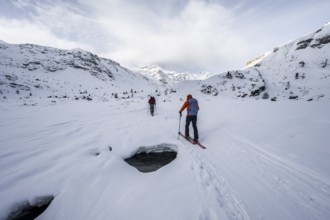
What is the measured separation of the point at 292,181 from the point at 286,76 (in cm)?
3871

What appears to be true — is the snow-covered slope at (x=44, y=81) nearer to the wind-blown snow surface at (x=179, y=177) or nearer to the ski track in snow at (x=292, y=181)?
the wind-blown snow surface at (x=179, y=177)

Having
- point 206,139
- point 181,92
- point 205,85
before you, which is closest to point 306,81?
point 205,85

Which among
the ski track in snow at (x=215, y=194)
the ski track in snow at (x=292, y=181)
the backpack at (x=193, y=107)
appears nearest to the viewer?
the ski track in snow at (x=215, y=194)

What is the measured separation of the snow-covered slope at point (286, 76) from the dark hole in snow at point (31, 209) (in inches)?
1040

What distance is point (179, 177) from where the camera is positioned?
3752 mm

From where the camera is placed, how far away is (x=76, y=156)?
182 inches

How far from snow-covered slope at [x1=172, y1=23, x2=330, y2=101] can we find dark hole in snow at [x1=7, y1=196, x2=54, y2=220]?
2641cm

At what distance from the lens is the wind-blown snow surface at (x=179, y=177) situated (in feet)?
9.12

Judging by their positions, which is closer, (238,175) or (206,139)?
(238,175)

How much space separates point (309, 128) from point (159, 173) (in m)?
6.23

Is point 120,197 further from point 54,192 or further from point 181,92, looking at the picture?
point 181,92

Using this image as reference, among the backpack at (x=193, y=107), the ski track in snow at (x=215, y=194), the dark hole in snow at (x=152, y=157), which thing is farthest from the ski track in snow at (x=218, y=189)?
the backpack at (x=193, y=107)

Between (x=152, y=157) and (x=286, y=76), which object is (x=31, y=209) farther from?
(x=286, y=76)

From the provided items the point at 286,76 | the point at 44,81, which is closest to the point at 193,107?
the point at 286,76
